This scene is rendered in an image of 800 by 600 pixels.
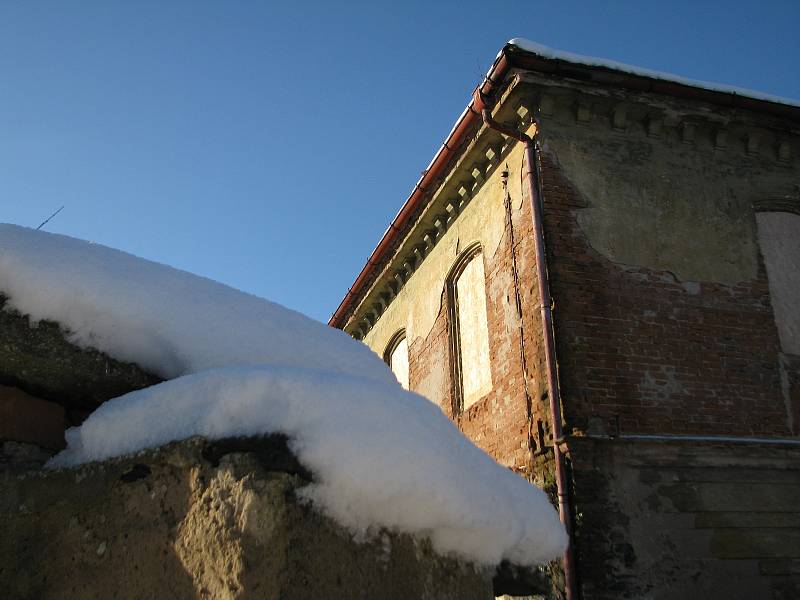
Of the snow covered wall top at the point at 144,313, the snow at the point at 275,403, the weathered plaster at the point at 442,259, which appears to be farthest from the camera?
the weathered plaster at the point at 442,259

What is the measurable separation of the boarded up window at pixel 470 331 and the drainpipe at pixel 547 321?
5.38 feet

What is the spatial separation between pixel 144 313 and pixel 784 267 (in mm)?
7984

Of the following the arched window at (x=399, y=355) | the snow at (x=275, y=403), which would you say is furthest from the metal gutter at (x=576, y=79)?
the snow at (x=275, y=403)

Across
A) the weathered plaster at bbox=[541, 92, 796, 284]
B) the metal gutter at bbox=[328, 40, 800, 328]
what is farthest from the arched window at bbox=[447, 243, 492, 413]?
the weathered plaster at bbox=[541, 92, 796, 284]

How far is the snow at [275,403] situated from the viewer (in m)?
1.61

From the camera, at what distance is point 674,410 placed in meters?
6.69

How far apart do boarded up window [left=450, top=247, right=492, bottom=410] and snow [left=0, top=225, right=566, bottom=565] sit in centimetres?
635

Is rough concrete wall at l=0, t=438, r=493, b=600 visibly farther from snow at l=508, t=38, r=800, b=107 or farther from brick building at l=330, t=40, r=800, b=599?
snow at l=508, t=38, r=800, b=107

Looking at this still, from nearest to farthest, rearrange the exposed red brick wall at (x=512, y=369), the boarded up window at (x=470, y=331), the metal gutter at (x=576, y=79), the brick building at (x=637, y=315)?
the brick building at (x=637, y=315) → the exposed red brick wall at (x=512, y=369) → the metal gutter at (x=576, y=79) → the boarded up window at (x=470, y=331)

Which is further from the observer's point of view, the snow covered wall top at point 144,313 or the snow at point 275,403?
the snow covered wall top at point 144,313

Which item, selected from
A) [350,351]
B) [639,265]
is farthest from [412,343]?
[350,351]

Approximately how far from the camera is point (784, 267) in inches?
315

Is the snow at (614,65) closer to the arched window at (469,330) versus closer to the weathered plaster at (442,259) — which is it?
the weathered plaster at (442,259)

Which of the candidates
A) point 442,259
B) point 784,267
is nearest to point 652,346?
point 784,267
